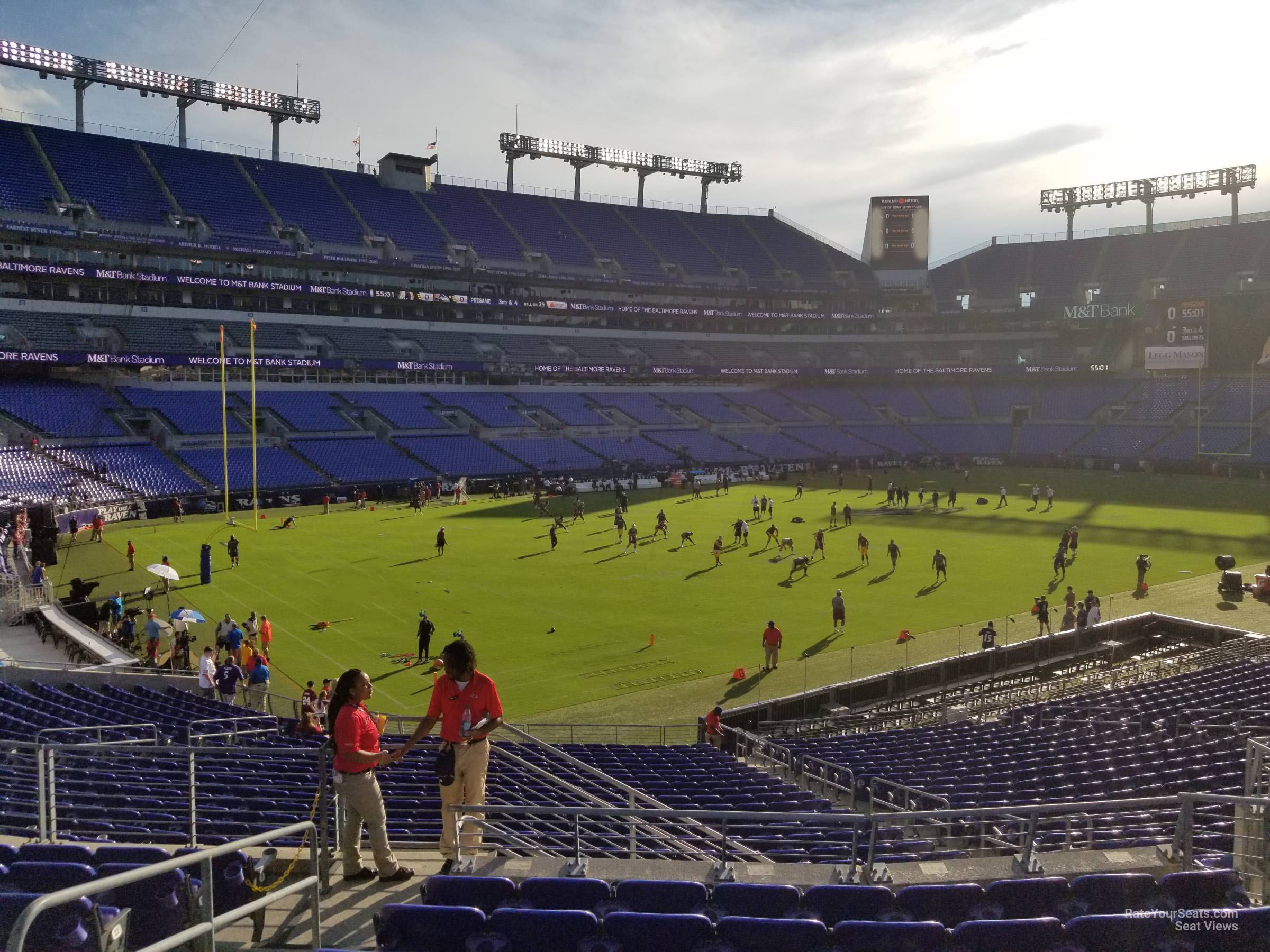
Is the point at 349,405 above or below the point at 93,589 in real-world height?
above

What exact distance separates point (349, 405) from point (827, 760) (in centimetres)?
5459

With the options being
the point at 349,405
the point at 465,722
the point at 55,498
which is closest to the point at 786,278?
the point at 349,405

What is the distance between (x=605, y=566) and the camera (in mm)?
33375

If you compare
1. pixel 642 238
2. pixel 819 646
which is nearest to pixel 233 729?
pixel 819 646

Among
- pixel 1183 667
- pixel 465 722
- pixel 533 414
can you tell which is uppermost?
pixel 533 414

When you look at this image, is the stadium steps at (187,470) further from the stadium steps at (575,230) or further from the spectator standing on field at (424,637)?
the stadium steps at (575,230)

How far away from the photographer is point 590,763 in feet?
42.5

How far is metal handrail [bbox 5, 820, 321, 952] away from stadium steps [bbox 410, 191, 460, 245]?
7641 centimetres

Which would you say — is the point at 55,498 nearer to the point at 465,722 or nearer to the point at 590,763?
the point at 590,763

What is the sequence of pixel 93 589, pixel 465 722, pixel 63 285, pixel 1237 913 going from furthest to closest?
pixel 63 285 < pixel 93 589 < pixel 465 722 < pixel 1237 913

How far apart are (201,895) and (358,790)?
5.37 ft

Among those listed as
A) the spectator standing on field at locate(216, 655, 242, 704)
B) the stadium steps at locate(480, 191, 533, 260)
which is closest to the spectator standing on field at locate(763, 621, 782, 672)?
the spectator standing on field at locate(216, 655, 242, 704)

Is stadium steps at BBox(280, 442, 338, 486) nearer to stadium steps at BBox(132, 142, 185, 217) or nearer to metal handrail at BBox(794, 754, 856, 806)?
stadium steps at BBox(132, 142, 185, 217)

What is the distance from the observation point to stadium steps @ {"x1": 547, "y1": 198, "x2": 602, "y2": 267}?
282 feet
